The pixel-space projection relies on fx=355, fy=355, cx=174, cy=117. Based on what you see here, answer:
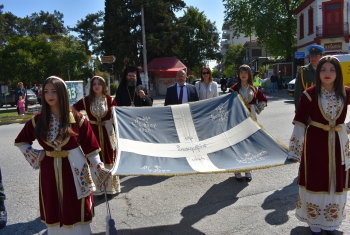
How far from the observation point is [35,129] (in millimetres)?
3439

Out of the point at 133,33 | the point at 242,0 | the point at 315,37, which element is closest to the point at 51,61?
the point at 133,33

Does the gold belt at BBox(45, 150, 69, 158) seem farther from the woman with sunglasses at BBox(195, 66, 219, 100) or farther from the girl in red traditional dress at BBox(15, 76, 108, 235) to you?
the woman with sunglasses at BBox(195, 66, 219, 100)

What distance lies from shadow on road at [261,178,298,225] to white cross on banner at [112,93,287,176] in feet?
2.60

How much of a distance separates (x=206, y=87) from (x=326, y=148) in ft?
10.4

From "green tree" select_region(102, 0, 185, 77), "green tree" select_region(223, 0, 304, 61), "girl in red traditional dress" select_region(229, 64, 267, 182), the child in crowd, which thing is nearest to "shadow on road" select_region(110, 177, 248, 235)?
"girl in red traditional dress" select_region(229, 64, 267, 182)

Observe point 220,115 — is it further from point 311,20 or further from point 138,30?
point 311,20

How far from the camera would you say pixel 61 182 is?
11.1 ft

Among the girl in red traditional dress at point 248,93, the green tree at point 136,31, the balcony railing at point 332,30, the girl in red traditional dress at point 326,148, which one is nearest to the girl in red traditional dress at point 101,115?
the girl in red traditional dress at point 248,93

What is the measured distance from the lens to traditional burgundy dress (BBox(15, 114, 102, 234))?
3.41 metres

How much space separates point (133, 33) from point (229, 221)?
31.0 meters

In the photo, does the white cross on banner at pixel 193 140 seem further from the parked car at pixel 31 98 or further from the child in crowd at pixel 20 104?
the parked car at pixel 31 98

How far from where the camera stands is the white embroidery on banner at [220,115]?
551 cm

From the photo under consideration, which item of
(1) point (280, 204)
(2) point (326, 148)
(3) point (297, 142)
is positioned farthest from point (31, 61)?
(2) point (326, 148)

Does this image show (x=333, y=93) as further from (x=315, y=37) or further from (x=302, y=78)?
(x=315, y=37)
